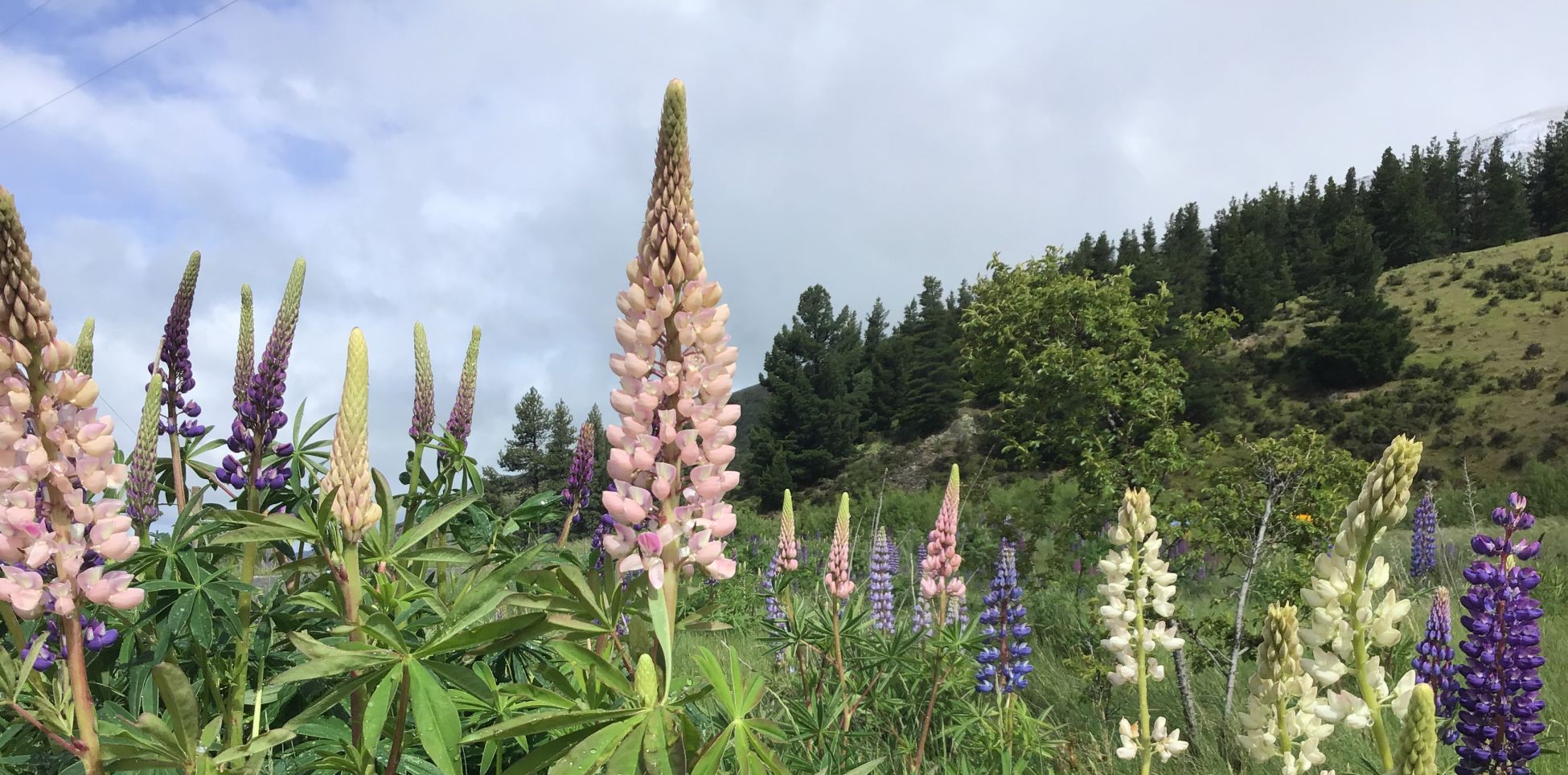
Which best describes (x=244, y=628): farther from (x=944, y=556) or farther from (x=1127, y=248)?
(x=1127, y=248)

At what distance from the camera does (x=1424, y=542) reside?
32.8 feet

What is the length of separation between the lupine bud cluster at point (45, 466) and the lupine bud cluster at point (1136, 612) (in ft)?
6.75

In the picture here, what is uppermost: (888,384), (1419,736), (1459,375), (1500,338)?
(888,384)

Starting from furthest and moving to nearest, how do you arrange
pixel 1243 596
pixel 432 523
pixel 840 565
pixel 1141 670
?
1. pixel 1243 596
2. pixel 840 565
3. pixel 1141 670
4. pixel 432 523

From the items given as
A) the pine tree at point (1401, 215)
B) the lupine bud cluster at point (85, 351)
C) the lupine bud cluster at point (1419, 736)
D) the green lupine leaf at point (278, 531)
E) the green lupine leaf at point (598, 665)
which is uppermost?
the pine tree at point (1401, 215)

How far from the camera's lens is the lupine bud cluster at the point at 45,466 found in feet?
4.43

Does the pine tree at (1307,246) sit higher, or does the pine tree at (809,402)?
the pine tree at (1307,246)

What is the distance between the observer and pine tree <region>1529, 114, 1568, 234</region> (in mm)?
58000

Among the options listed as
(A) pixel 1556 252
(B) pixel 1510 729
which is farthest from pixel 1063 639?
(A) pixel 1556 252

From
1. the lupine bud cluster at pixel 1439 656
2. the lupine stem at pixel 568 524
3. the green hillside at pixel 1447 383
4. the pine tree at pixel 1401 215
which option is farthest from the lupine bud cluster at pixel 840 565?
the pine tree at pixel 1401 215

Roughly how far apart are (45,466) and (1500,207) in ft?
250

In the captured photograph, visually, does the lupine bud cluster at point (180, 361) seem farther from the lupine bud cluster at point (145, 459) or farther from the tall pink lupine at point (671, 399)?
the tall pink lupine at point (671, 399)

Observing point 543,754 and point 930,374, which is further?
point 930,374

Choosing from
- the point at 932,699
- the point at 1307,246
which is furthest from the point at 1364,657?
the point at 1307,246
